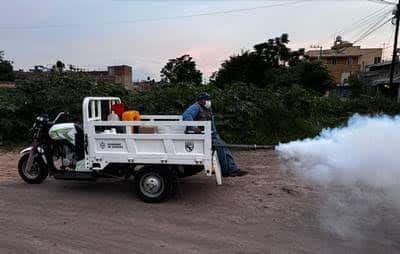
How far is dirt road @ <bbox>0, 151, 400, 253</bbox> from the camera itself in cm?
533

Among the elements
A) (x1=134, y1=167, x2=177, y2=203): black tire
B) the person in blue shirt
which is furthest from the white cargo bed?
the person in blue shirt

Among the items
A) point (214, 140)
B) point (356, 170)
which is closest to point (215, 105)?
point (214, 140)

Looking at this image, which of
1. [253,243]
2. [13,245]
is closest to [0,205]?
[13,245]

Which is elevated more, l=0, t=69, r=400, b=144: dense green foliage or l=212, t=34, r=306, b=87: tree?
l=212, t=34, r=306, b=87: tree

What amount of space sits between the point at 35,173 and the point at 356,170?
552 cm

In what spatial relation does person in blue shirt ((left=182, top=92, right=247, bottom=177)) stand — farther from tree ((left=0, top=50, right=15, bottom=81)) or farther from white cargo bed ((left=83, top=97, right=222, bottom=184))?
tree ((left=0, top=50, right=15, bottom=81))

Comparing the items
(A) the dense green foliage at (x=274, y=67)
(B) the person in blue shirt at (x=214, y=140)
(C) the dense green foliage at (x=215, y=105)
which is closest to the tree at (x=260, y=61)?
(A) the dense green foliage at (x=274, y=67)

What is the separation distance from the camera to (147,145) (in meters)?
7.16

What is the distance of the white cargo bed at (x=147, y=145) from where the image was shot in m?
6.94

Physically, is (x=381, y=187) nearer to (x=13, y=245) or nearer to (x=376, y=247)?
(x=376, y=247)

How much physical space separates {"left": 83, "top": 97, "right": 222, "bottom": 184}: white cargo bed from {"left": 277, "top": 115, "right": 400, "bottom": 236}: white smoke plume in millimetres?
1579

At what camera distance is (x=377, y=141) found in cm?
596

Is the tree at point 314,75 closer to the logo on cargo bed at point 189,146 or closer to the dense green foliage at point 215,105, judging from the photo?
the dense green foliage at point 215,105

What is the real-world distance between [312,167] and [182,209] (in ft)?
6.85
